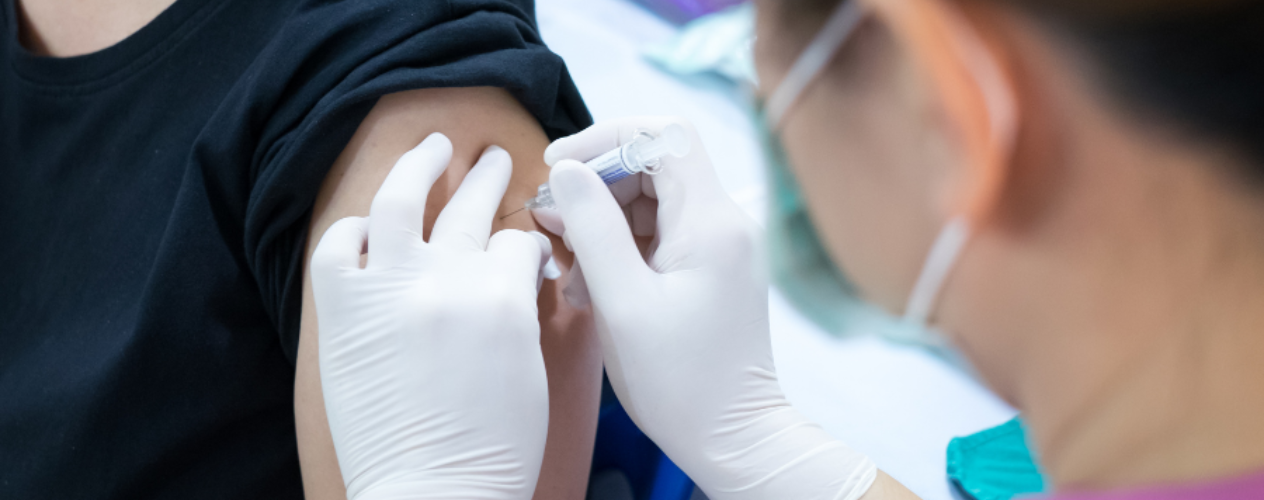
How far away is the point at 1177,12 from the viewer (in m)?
0.42

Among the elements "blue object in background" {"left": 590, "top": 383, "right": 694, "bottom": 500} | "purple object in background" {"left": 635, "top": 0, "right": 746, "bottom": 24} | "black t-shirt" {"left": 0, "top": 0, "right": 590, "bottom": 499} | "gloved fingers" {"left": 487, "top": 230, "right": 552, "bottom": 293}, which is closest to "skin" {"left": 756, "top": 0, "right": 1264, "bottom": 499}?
"gloved fingers" {"left": 487, "top": 230, "right": 552, "bottom": 293}

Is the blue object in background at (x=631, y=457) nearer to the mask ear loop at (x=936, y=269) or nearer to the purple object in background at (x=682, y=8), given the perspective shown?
the mask ear loop at (x=936, y=269)

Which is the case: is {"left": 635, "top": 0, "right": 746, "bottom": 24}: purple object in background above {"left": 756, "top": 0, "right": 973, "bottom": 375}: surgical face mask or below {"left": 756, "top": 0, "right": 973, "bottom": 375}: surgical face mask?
below

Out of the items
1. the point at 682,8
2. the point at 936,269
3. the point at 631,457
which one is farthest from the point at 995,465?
the point at 682,8

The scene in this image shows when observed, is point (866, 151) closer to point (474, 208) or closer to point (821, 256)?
point (821, 256)

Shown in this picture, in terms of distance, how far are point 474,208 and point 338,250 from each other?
18 centimetres

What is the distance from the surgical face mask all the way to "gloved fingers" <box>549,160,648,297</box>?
25cm

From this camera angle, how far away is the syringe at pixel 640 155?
0.98 meters

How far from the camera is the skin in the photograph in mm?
477

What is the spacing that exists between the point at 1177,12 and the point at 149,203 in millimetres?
1247

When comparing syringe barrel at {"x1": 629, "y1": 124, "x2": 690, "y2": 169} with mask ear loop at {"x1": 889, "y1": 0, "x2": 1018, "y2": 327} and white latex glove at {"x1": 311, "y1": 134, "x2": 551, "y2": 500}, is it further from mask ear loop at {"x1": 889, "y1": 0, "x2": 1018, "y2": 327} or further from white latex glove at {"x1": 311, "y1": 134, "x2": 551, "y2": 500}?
mask ear loop at {"x1": 889, "y1": 0, "x2": 1018, "y2": 327}

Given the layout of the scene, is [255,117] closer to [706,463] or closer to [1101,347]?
[706,463]

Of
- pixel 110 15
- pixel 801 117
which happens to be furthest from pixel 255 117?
pixel 801 117

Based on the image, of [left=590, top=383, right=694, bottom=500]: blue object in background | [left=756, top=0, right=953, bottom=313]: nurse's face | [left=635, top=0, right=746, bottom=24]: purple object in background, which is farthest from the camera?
[left=635, top=0, right=746, bottom=24]: purple object in background
